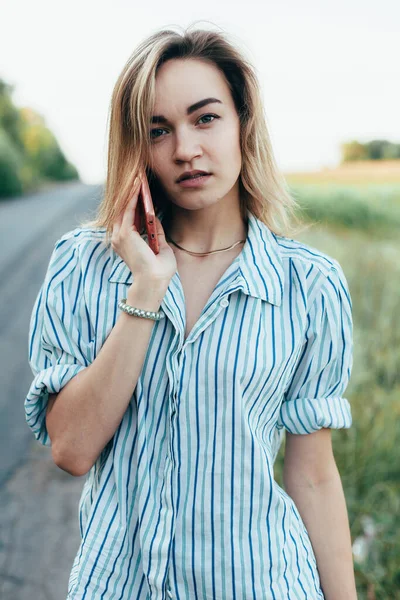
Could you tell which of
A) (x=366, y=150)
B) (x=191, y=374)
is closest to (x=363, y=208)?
(x=366, y=150)

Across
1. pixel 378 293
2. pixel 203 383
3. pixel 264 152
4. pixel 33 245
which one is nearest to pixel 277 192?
pixel 264 152

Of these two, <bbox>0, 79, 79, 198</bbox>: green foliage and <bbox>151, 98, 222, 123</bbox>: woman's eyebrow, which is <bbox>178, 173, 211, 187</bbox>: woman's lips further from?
<bbox>0, 79, 79, 198</bbox>: green foliage

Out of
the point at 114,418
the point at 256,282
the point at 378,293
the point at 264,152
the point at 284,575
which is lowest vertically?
the point at 378,293

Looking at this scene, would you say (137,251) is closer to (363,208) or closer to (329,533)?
(329,533)

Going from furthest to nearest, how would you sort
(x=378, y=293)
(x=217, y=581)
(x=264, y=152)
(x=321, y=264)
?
(x=378, y=293) → (x=264, y=152) → (x=321, y=264) → (x=217, y=581)

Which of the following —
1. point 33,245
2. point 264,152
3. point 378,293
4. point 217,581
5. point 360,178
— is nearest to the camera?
point 217,581

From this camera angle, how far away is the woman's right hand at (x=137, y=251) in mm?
1519

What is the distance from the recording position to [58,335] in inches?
59.8

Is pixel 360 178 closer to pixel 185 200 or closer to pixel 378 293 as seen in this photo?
pixel 378 293

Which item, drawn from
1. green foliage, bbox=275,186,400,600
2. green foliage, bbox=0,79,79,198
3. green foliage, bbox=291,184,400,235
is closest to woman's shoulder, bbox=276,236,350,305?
green foliage, bbox=275,186,400,600

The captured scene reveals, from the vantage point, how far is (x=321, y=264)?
1.60 metres

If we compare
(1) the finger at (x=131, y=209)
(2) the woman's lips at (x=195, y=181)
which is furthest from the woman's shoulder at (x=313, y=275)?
(1) the finger at (x=131, y=209)

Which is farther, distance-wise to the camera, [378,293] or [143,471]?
[378,293]

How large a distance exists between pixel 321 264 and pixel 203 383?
0.42 m
